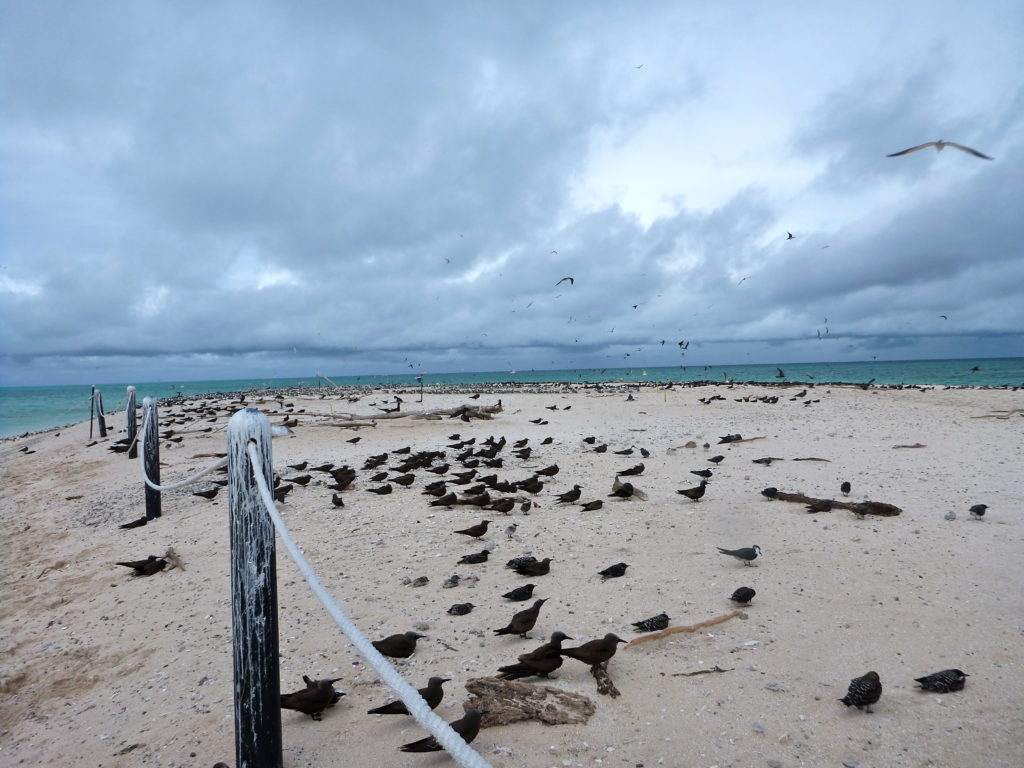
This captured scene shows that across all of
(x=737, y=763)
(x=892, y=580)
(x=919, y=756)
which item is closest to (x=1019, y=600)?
(x=892, y=580)

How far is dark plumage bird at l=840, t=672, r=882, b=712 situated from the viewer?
3.26m

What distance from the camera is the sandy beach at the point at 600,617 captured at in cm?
325

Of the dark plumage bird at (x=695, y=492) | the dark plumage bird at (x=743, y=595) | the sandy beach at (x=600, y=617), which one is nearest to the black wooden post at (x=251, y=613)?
the sandy beach at (x=600, y=617)

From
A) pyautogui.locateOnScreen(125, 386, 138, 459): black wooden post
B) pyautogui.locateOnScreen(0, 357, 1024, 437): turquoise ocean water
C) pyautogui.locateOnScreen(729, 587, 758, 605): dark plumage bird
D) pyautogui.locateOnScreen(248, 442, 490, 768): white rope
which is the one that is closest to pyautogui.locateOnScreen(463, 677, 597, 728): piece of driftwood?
pyautogui.locateOnScreen(248, 442, 490, 768): white rope

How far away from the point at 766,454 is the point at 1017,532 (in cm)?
536

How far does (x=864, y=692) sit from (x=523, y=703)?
205 centimetres

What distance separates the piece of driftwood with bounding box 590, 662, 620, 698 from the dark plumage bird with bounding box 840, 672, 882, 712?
1.40 m

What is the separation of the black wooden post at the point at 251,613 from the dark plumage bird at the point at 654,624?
8.92ft

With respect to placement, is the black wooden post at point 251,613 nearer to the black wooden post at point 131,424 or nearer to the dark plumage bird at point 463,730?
the dark plumage bird at point 463,730

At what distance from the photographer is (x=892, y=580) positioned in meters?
5.21

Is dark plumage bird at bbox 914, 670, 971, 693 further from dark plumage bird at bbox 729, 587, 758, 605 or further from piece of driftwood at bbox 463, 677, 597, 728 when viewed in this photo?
piece of driftwood at bbox 463, 677, 597, 728

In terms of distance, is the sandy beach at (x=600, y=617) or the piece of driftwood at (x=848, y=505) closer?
the sandy beach at (x=600, y=617)

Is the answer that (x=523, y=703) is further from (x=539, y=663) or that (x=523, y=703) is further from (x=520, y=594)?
(x=520, y=594)

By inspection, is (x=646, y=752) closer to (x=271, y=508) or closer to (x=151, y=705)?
(x=271, y=508)
